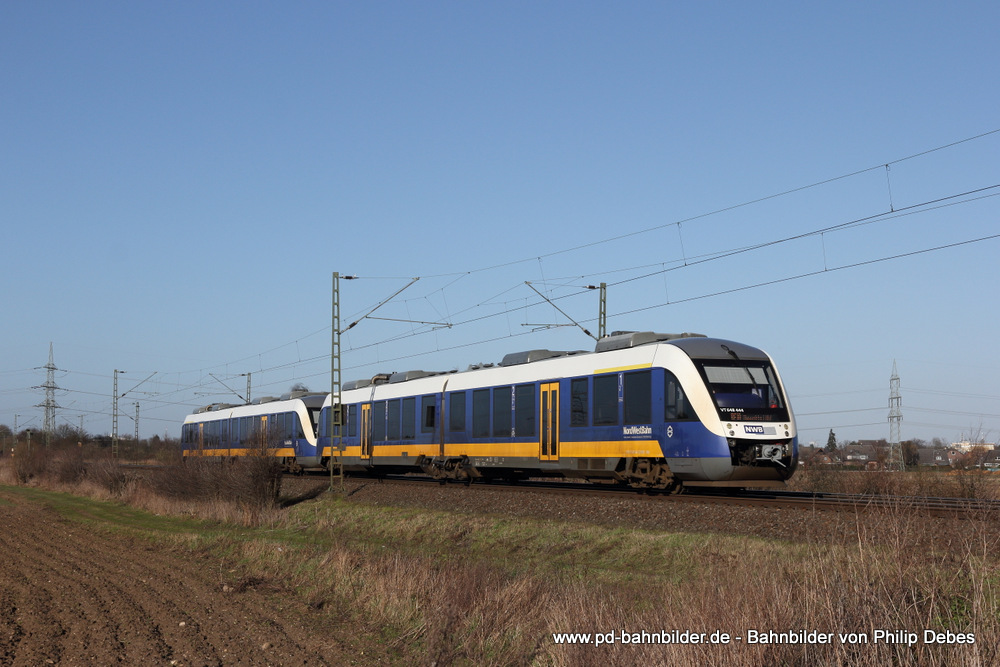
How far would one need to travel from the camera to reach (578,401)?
23.9m

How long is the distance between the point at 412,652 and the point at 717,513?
7969 millimetres

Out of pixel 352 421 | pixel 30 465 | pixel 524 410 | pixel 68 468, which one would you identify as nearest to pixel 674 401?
pixel 524 410

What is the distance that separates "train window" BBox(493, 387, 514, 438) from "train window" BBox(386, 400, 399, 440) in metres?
7.25

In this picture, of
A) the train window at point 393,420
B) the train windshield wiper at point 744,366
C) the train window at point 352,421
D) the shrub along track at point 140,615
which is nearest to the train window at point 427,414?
the train window at point 393,420

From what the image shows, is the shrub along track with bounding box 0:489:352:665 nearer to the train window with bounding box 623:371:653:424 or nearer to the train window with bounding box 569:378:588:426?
the train window with bounding box 623:371:653:424

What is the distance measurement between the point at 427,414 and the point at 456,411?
2.16 meters

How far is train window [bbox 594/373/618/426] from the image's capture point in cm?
2258

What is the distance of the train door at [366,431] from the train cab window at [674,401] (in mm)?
18017

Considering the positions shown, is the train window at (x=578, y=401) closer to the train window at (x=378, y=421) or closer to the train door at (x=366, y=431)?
the train window at (x=378, y=421)

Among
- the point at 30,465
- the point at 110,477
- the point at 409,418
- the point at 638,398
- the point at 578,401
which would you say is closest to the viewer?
the point at 638,398

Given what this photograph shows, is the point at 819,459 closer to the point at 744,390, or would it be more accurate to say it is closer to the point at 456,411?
the point at 456,411

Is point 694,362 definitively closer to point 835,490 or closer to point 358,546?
point 358,546

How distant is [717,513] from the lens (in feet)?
58.7

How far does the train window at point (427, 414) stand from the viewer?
103 ft
